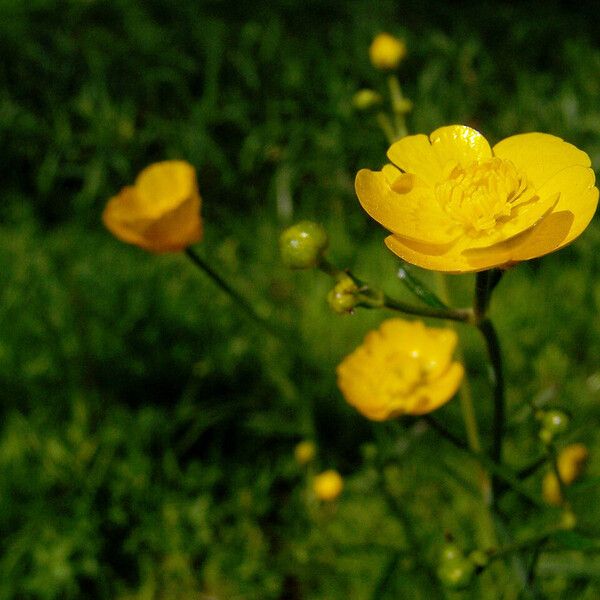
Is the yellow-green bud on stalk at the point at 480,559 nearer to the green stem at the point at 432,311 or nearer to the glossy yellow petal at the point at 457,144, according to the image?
the green stem at the point at 432,311

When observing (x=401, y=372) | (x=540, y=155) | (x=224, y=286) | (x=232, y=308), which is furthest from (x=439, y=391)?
(x=232, y=308)

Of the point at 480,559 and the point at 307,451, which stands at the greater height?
the point at 480,559

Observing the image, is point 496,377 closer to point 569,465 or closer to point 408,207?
point 408,207

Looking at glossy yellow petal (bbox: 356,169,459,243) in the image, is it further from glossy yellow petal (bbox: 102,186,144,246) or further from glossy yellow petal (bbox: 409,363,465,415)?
glossy yellow petal (bbox: 102,186,144,246)

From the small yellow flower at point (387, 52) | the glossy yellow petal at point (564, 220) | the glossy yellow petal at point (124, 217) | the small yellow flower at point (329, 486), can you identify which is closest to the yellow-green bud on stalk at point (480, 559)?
the glossy yellow petal at point (564, 220)

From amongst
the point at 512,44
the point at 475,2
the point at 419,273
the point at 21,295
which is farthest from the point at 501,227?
the point at 475,2

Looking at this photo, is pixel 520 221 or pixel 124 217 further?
pixel 124 217

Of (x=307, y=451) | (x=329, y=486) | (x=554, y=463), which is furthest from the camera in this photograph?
(x=307, y=451)

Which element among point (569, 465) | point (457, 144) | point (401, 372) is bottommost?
point (569, 465)
